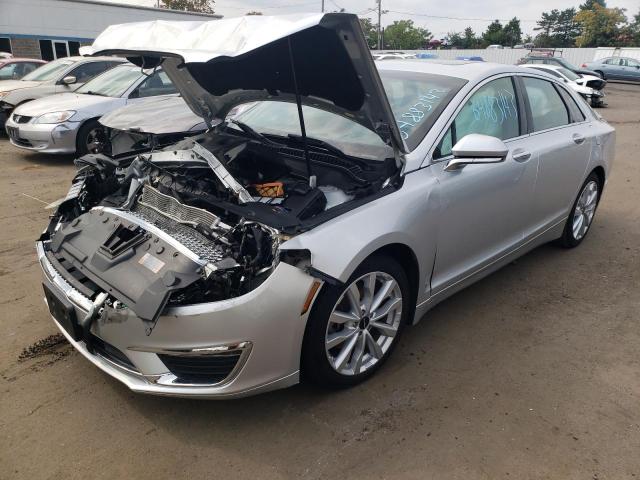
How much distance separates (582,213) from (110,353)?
4.28 m

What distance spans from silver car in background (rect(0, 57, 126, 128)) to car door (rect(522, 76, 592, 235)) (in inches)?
312

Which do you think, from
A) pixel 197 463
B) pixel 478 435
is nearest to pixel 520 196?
pixel 478 435

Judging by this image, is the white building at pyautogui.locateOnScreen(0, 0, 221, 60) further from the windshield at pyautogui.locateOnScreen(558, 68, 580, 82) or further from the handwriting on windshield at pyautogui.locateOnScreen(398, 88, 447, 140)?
the handwriting on windshield at pyautogui.locateOnScreen(398, 88, 447, 140)

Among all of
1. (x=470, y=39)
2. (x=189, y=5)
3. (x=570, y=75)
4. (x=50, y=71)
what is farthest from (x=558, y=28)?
(x=50, y=71)

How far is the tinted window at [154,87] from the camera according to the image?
8.32 metres

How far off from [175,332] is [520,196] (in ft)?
8.57

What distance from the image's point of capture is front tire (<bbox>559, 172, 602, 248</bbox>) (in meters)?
4.71

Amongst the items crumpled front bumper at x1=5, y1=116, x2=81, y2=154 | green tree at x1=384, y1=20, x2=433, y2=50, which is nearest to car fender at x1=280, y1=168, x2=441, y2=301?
crumpled front bumper at x1=5, y1=116, x2=81, y2=154

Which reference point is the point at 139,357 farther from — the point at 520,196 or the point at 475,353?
the point at 520,196

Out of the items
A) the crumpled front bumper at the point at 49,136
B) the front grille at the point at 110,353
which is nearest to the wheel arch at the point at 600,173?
the front grille at the point at 110,353

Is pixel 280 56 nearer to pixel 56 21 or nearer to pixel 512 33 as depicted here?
pixel 56 21

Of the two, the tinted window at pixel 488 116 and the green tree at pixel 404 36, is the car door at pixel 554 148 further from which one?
the green tree at pixel 404 36

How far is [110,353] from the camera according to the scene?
2529 mm

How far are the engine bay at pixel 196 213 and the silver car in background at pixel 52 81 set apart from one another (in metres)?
7.19
